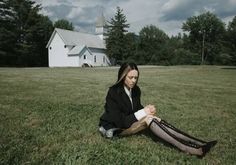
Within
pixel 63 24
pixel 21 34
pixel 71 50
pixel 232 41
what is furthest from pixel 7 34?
pixel 232 41

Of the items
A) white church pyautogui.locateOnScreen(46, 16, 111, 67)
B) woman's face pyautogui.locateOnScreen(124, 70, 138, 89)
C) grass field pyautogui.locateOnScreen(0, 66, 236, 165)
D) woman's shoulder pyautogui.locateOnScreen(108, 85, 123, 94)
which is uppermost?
white church pyautogui.locateOnScreen(46, 16, 111, 67)

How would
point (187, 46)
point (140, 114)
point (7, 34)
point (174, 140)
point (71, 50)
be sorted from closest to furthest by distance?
point (174, 140) < point (140, 114) < point (7, 34) < point (71, 50) < point (187, 46)

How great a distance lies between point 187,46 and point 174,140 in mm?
81958

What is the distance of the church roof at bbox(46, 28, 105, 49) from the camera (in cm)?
6431

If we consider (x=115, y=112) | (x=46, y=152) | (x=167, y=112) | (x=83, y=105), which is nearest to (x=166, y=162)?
(x=115, y=112)

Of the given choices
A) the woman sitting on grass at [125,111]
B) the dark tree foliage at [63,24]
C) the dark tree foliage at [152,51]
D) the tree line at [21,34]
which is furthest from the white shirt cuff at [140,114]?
the dark tree foliage at [63,24]

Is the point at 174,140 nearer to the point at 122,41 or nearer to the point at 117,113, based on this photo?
the point at 117,113

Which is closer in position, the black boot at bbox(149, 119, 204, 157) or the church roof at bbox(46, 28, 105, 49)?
the black boot at bbox(149, 119, 204, 157)

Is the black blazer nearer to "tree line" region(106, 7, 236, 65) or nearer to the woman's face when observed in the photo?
the woman's face

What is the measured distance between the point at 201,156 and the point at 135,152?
3.47 ft

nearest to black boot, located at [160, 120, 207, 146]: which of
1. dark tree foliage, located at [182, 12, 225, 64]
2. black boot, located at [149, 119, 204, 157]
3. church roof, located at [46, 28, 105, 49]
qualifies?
black boot, located at [149, 119, 204, 157]

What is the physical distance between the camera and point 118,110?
16.9ft

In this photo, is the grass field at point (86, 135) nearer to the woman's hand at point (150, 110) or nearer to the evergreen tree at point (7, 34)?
the woman's hand at point (150, 110)

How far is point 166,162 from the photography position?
4.15 meters
